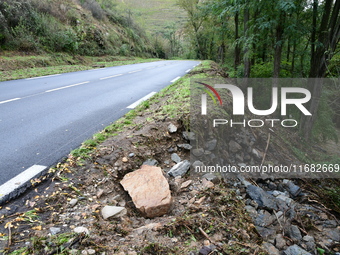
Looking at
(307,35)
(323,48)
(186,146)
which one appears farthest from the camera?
(307,35)

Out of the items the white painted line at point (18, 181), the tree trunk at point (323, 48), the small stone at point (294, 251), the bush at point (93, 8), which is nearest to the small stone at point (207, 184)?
the small stone at point (294, 251)

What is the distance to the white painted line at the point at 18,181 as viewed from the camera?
7.52 feet

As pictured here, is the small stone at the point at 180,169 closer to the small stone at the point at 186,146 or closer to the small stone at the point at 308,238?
the small stone at the point at 186,146

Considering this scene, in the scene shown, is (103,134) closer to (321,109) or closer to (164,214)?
(164,214)

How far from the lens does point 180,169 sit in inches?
127

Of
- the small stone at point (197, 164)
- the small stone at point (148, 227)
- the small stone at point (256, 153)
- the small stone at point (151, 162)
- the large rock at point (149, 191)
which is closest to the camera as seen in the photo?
the small stone at point (148, 227)

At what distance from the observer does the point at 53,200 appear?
2258mm

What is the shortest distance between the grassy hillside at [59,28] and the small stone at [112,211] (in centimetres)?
1462

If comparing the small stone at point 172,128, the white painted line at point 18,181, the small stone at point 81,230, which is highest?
the small stone at point 172,128

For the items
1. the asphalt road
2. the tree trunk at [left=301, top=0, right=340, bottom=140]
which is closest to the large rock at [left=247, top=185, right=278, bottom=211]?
the asphalt road

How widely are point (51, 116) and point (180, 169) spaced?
315 cm

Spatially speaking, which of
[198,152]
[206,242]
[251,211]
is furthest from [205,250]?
[198,152]

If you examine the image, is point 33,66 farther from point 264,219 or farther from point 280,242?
point 280,242

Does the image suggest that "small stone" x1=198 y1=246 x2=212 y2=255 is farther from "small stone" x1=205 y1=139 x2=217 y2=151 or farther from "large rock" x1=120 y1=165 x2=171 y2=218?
"small stone" x1=205 y1=139 x2=217 y2=151
